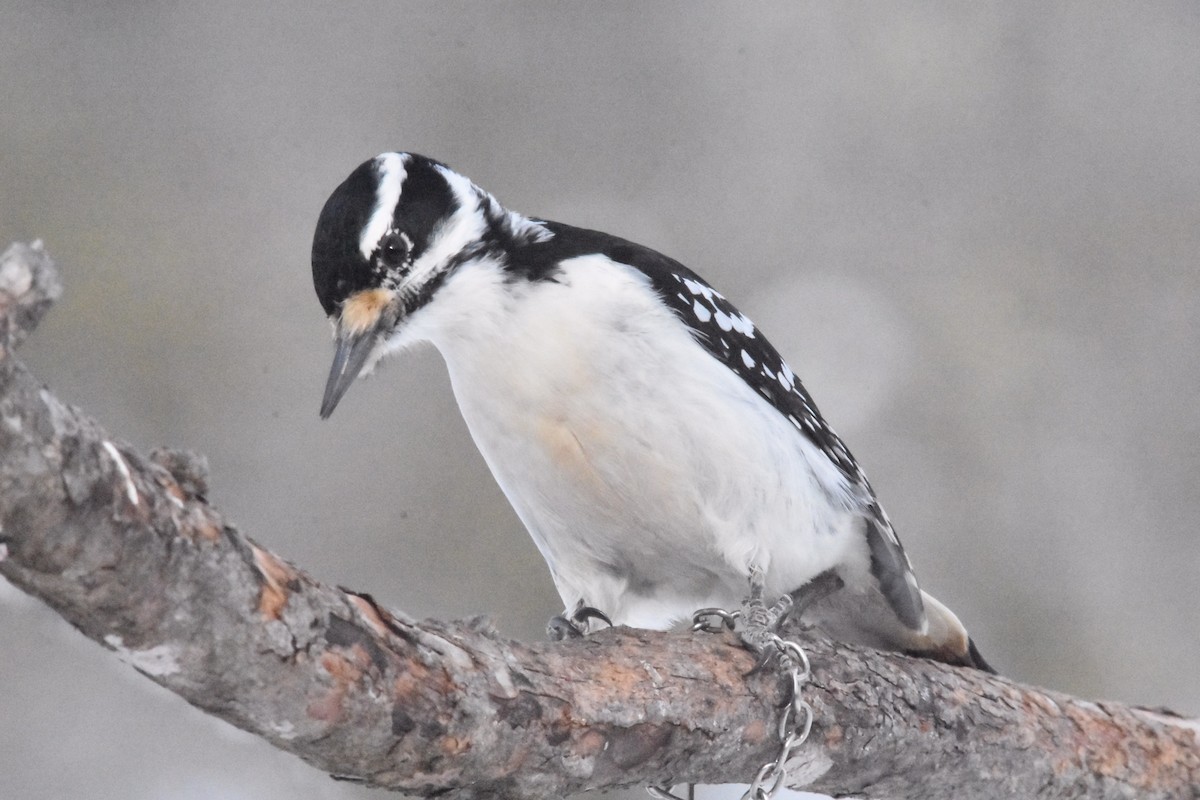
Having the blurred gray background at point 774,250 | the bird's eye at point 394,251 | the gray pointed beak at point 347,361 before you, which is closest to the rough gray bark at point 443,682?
the gray pointed beak at point 347,361

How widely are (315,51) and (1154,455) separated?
275cm

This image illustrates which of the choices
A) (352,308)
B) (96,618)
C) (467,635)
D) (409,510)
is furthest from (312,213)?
(96,618)

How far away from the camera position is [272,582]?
1357mm

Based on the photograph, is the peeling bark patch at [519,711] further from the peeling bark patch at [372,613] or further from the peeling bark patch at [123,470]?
the peeling bark patch at [123,470]

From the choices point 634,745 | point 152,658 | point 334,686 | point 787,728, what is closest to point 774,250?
point 787,728

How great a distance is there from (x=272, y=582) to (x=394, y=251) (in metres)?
0.98

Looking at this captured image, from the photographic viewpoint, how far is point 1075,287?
3.84m

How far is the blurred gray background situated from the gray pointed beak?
1096 millimetres

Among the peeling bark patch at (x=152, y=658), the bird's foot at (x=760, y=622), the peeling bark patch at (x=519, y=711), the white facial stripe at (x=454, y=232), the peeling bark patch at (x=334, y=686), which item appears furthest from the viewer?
the white facial stripe at (x=454, y=232)

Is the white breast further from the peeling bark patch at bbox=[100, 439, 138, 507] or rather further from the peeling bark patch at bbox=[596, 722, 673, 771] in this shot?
the peeling bark patch at bbox=[100, 439, 138, 507]

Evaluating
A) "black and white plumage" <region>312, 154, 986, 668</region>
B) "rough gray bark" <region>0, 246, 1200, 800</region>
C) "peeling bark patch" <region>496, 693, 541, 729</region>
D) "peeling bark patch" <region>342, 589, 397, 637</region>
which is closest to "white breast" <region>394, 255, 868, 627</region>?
"black and white plumage" <region>312, 154, 986, 668</region>

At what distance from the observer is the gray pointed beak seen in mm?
2188

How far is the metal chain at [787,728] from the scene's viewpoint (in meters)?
2.03

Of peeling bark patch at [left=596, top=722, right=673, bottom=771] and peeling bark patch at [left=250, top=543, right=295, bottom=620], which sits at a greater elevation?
peeling bark patch at [left=596, top=722, right=673, bottom=771]
